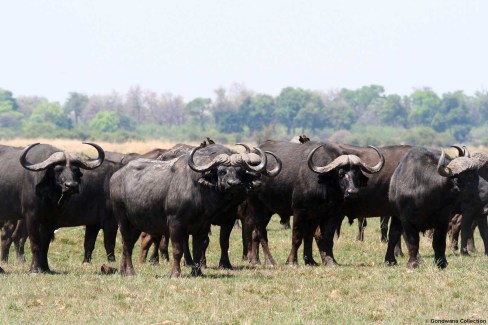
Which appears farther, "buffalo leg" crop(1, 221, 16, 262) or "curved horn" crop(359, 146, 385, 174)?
"buffalo leg" crop(1, 221, 16, 262)

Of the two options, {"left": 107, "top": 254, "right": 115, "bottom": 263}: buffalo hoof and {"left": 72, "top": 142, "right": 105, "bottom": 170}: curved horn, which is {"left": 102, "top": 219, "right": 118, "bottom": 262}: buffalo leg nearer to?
{"left": 107, "top": 254, "right": 115, "bottom": 263}: buffalo hoof

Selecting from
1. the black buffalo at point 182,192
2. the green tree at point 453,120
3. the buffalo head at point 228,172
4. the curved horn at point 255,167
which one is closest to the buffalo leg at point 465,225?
the black buffalo at point 182,192

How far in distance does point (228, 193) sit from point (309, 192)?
113 inches

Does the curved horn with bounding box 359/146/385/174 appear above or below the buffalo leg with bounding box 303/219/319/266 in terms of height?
above

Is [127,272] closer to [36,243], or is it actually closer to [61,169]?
[36,243]

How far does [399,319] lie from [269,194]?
22.4 ft

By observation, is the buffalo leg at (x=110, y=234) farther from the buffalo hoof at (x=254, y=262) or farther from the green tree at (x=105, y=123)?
the green tree at (x=105, y=123)

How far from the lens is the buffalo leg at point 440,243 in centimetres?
1570

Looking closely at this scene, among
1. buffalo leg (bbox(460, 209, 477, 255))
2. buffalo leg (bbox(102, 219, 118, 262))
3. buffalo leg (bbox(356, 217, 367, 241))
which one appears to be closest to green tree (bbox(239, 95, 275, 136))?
buffalo leg (bbox(356, 217, 367, 241))

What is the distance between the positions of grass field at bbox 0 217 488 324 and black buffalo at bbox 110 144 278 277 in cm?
71

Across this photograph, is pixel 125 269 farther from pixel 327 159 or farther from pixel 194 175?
pixel 327 159

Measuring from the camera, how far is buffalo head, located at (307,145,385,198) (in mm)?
16406

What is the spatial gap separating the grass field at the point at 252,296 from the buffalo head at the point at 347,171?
1295mm

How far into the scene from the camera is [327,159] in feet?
57.1
